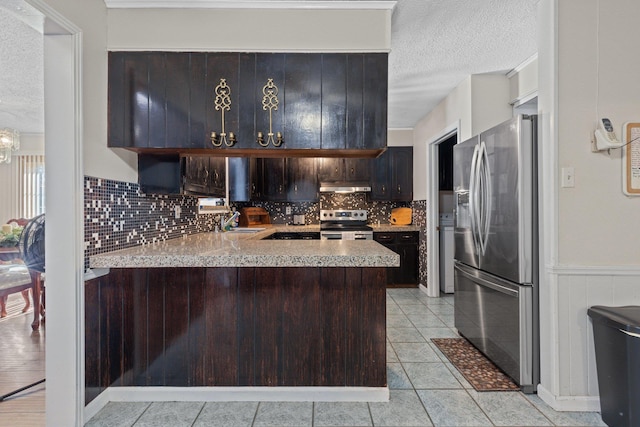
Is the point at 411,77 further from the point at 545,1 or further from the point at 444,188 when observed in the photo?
the point at 444,188

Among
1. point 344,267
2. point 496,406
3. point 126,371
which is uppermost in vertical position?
point 344,267

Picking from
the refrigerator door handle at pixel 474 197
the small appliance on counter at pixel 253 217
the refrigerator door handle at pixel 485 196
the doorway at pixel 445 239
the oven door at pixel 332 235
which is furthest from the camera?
the small appliance on counter at pixel 253 217

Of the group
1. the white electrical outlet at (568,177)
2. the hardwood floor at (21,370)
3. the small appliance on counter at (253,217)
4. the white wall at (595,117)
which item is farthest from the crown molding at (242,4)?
the small appliance on counter at (253,217)

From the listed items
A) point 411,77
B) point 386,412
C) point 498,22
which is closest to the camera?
point 386,412

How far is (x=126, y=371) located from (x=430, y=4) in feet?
10.1

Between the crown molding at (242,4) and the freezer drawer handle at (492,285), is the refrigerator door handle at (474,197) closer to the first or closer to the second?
the freezer drawer handle at (492,285)

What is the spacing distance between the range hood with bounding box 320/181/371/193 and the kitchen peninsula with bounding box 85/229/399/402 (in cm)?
328

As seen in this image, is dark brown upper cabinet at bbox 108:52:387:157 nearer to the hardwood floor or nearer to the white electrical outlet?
the white electrical outlet

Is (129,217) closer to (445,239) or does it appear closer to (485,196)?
(485,196)

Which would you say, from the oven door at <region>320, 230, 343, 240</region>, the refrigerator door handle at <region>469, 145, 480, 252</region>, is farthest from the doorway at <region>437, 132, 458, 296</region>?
the refrigerator door handle at <region>469, 145, 480, 252</region>

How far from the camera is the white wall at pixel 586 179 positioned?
2.03m

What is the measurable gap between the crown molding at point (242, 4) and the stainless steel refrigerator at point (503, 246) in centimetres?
118

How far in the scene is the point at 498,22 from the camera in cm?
256

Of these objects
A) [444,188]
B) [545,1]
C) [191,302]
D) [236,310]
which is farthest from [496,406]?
[444,188]
